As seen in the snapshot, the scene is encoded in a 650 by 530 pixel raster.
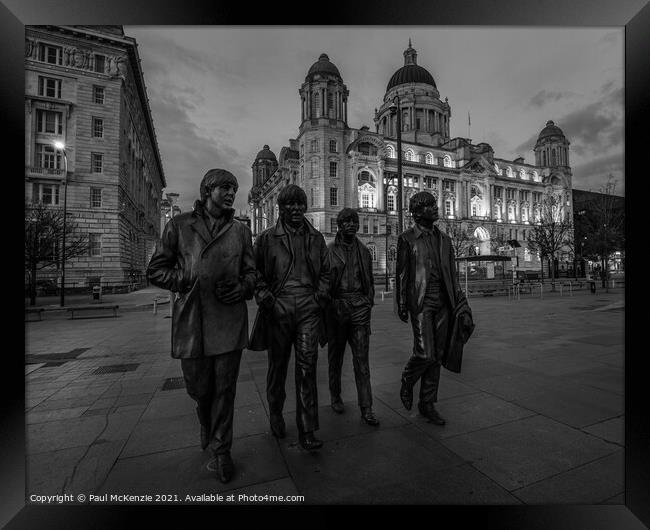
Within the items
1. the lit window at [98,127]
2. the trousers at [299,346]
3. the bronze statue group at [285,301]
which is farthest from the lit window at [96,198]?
the trousers at [299,346]

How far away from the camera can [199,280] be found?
2375 millimetres

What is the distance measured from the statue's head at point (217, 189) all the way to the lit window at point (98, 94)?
36701mm

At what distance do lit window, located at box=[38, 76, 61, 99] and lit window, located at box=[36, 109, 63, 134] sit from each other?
4.76 ft

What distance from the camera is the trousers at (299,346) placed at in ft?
9.04

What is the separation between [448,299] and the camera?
3.38 metres

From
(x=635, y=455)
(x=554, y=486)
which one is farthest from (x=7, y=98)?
(x=635, y=455)

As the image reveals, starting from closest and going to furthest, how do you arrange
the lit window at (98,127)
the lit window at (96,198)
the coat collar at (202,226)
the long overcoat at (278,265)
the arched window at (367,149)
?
the coat collar at (202,226) < the long overcoat at (278,265) < the lit window at (96,198) < the lit window at (98,127) < the arched window at (367,149)

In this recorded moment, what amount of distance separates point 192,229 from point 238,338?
881mm

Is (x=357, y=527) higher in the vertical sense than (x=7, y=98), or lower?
lower

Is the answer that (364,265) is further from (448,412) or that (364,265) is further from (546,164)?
(546,164)

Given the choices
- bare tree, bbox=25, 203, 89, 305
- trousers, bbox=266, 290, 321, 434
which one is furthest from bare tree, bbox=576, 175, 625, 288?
bare tree, bbox=25, 203, 89, 305

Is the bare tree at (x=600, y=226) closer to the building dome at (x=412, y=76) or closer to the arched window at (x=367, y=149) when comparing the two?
the arched window at (x=367, y=149)

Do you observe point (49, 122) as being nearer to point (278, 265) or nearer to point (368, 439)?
point (278, 265)

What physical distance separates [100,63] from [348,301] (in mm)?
38586
